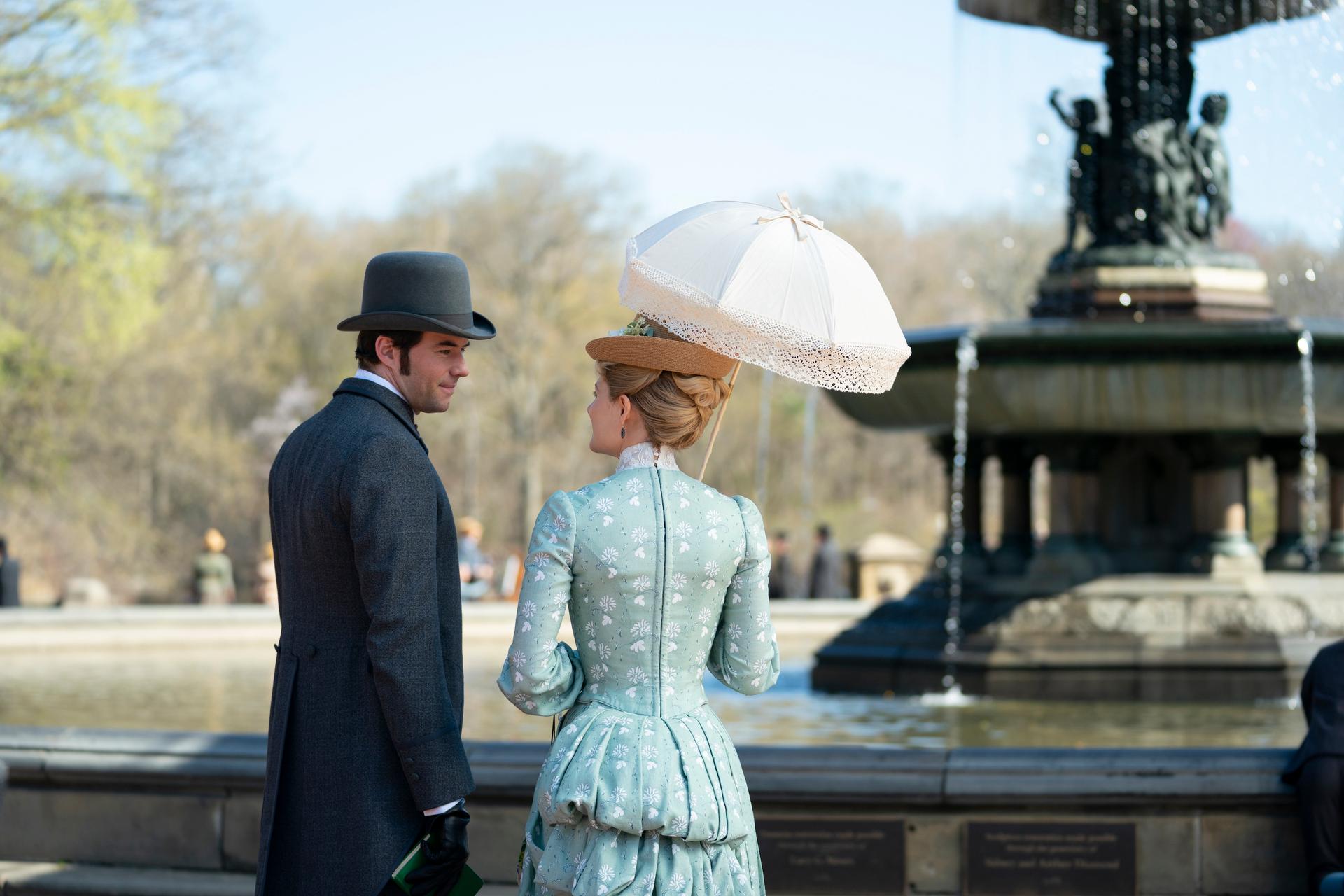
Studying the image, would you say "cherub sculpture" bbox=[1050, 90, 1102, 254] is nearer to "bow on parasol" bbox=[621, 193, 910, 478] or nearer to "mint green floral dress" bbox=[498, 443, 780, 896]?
"bow on parasol" bbox=[621, 193, 910, 478]

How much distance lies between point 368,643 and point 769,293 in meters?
1.11

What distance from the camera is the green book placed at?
12.4 feet

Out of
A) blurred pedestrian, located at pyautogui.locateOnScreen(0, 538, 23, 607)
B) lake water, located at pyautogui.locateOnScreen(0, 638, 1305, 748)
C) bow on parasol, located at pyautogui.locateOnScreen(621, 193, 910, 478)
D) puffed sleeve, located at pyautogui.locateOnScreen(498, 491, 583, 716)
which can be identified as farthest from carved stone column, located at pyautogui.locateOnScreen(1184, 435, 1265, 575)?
blurred pedestrian, located at pyautogui.locateOnScreen(0, 538, 23, 607)

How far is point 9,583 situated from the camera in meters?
20.4

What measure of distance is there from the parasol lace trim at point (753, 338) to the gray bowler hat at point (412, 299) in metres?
0.37

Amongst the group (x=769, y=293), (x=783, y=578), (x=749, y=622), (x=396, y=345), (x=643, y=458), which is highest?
(x=769, y=293)

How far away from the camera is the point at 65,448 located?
2800cm

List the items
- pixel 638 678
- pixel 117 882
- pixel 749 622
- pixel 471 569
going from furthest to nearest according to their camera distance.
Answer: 1. pixel 471 569
2. pixel 117 882
3. pixel 749 622
4. pixel 638 678

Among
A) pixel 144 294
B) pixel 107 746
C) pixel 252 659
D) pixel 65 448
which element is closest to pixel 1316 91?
pixel 252 659

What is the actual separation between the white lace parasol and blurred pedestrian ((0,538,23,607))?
1775 cm

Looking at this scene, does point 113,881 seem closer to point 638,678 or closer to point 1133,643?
point 638,678

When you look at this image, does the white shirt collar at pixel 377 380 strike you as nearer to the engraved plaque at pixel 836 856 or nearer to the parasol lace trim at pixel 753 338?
the parasol lace trim at pixel 753 338

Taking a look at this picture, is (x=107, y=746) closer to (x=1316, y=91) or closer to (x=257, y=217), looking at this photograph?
(x=1316, y=91)

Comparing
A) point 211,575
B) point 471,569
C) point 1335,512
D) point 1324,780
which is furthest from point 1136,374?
point 211,575
